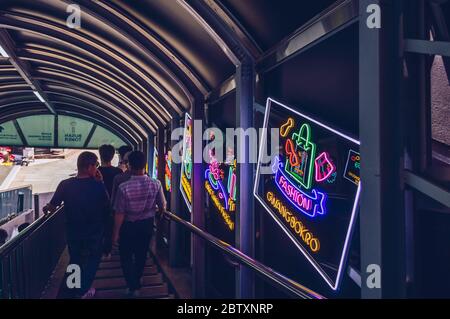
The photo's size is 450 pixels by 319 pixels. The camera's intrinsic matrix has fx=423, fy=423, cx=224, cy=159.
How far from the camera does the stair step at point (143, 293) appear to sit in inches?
199

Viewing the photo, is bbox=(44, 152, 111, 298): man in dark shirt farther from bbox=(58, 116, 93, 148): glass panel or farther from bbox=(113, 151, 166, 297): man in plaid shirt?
bbox=(58, 116, 93, 148): glass panel

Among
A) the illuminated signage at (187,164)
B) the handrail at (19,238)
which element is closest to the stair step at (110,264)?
the illuminated signage at (187,164)

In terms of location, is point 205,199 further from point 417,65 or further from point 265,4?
point 417,65

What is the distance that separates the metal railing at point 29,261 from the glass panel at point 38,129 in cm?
983

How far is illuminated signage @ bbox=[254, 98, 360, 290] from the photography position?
2.43 m

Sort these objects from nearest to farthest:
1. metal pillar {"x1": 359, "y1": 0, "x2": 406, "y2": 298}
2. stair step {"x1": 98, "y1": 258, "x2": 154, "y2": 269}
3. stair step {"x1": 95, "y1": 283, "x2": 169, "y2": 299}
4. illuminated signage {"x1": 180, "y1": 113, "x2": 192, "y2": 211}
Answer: metal pillar {"x1": 359, "y1": 0, "x2": 406, "y2": 298} < stair step {"x1": 95, "y1": 283, "x2": 169, "y2": 299} < illuminated signage {"x1": 180, "y1": 113, "x2": 192, "y2": 211} < stair step {"x1": 98, "y1": 258, "x2": 154, "y2": 269}

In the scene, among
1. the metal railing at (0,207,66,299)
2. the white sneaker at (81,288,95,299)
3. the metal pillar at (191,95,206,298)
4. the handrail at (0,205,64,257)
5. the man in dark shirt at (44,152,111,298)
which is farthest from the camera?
the metal pillar at (191,95,206,298)

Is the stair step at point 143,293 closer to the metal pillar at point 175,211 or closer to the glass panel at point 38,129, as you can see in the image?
the metal pillar at point 175,211

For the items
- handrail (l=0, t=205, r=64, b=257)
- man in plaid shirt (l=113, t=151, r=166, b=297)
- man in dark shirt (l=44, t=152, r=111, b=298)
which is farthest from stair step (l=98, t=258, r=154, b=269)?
man in dark shirt (l=44, t=152, r=111, b=298)

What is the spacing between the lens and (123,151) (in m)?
7.29

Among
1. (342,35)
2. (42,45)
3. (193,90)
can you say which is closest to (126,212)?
(193,90)

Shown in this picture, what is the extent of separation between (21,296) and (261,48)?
3.10 meters

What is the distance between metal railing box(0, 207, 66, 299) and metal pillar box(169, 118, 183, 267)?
172cm

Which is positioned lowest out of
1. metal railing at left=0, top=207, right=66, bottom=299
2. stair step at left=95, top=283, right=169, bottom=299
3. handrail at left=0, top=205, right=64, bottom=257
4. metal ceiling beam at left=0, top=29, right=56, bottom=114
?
stair step at left=95, top=283, right=169, bottom=299
